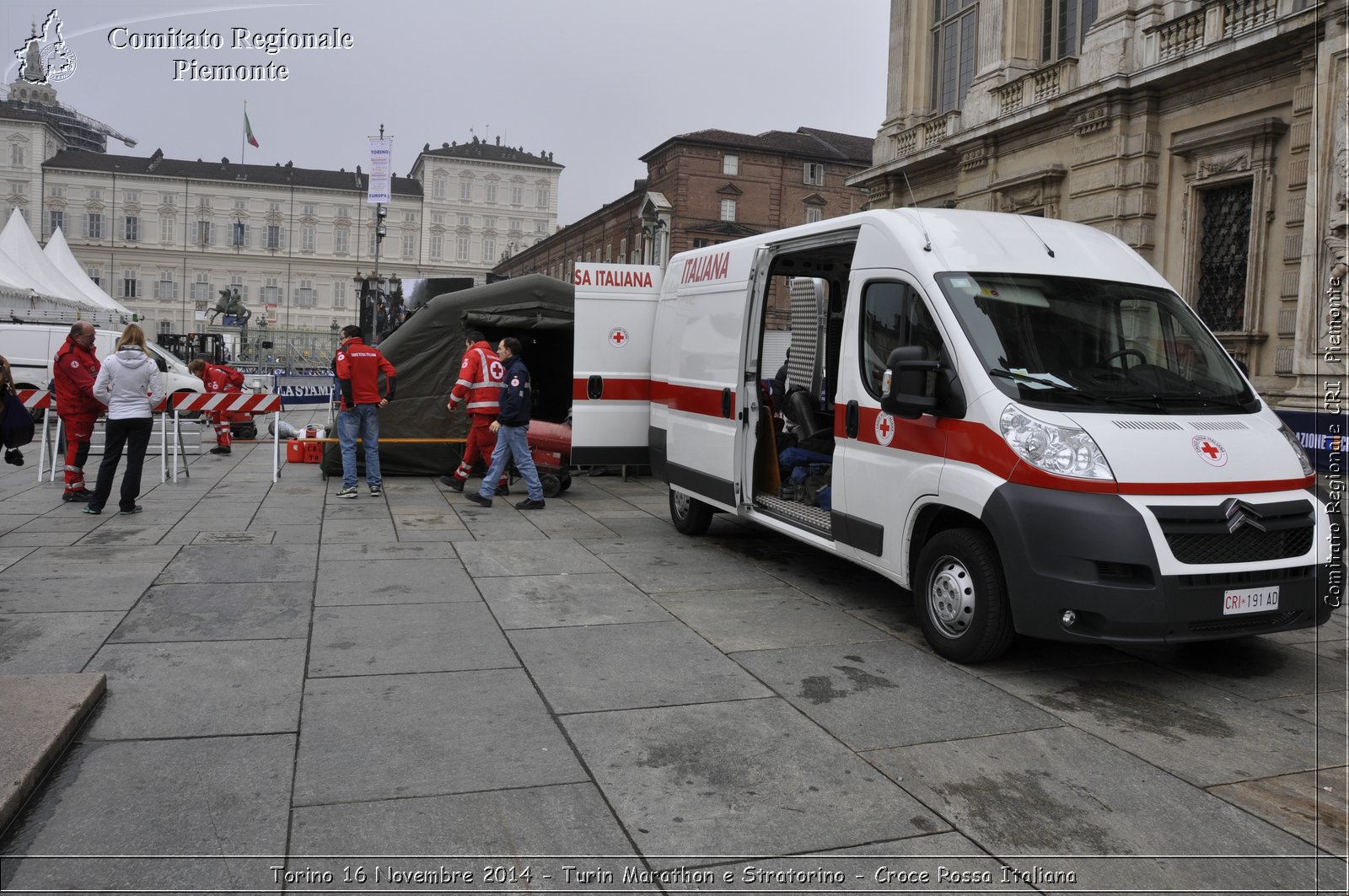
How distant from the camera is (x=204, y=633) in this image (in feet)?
19.6

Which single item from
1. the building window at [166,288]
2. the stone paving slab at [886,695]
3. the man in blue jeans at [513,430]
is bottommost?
the stone paving slab at [886,695]

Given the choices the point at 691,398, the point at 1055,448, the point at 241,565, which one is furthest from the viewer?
the point at 691,398

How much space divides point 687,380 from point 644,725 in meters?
4.95

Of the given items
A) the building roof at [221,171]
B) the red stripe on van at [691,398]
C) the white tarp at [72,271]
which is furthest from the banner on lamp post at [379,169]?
the building roof at [221,171]

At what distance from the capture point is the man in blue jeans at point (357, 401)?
11609 millimetres

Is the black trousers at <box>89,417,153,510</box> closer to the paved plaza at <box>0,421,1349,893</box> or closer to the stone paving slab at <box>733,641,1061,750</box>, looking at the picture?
the paved plaza at <box>0,421,1349,893</box>

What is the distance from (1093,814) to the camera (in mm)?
3824

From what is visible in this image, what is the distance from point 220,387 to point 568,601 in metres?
13.7

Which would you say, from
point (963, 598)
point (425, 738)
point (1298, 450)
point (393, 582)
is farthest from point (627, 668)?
point (1298, 450)

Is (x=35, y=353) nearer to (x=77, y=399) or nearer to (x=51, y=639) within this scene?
(x=77, y=399)

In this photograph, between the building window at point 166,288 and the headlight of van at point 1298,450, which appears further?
the building window at point 166,288

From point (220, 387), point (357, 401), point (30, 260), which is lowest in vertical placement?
point (220, 387)

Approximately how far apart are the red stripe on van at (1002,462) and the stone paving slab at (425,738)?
8.50 feet

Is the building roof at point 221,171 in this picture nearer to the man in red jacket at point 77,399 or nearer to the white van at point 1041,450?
the man in red jacket at point 77,399
